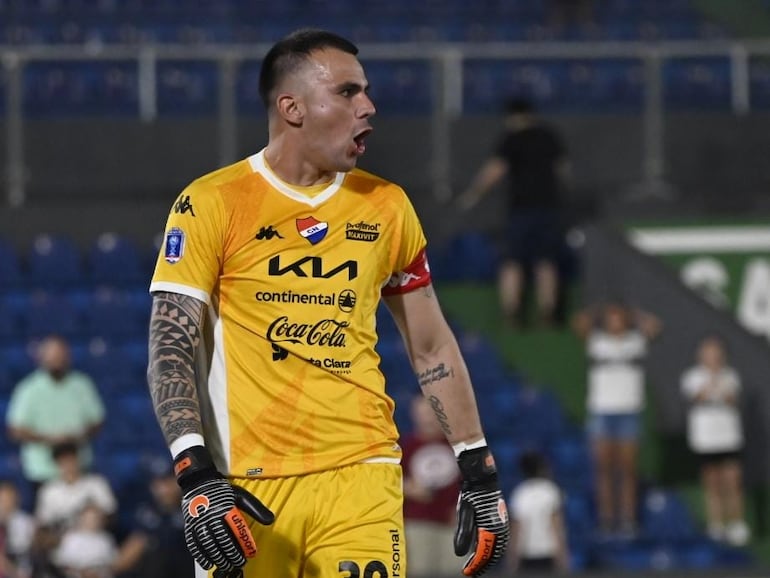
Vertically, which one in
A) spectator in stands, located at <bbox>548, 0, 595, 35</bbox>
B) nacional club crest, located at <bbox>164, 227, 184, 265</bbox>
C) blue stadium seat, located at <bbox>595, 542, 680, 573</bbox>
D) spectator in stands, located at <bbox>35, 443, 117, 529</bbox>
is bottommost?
blue stadium seat, located at <bbox>595, 542, 680, 573</bbox>

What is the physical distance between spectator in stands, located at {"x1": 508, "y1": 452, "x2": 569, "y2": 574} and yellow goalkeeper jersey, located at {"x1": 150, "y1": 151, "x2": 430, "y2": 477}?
6.87 metres

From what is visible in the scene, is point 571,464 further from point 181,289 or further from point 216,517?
point 216,517

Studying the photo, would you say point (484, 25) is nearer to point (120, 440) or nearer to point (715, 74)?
point (715, 74)

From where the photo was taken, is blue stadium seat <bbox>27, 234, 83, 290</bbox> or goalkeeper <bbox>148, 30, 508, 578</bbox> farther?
blue stadium seat <bbox>27, 234, 83, 290</bbox>

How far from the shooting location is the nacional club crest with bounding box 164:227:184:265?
5324mm

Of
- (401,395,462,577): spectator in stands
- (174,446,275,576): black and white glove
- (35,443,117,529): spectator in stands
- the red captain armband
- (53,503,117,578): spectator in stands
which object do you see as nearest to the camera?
(174,446,275,576): black and white glove

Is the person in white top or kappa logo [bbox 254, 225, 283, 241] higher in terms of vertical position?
kappa logo [bbox 254, 225, 283, 241]

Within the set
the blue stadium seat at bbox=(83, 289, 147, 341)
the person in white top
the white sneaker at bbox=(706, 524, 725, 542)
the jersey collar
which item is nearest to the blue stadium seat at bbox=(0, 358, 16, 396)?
the blue stadium seat at bbox=(83, 289, 147, 341)

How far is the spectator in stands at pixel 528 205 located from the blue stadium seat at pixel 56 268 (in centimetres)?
336

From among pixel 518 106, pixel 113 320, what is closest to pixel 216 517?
pixel 518 106

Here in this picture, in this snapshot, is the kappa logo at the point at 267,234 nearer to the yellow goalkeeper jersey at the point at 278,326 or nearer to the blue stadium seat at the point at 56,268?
the yellow goalkeeper jersey at the point at 278,326

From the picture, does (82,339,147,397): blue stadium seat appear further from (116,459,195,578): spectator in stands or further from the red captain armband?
the red captain armband

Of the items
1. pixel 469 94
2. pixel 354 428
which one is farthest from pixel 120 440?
pixel 354 428

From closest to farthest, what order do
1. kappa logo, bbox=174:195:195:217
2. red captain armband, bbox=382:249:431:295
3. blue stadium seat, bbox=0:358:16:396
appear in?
kappa logo, bbox=174:195:195:217
red captain armband, bbox=382:249:431:295
blue stadium seat, bbox=0:358:16:396
